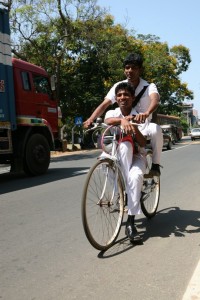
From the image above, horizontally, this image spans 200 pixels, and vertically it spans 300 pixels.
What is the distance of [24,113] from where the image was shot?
Answer: 34.6 feet

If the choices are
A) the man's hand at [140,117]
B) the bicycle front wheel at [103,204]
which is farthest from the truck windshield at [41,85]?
the man's hand at [140,117]

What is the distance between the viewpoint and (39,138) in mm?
11016

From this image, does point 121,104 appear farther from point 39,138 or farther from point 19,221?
point 39,138

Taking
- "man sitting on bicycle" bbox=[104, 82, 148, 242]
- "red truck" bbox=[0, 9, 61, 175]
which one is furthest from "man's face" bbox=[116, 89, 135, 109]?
"red truck" bbox=[0, 9, 61, 175]

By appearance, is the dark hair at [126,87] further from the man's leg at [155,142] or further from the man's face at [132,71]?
the man's leg at [155,142]

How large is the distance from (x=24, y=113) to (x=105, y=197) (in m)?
6.87

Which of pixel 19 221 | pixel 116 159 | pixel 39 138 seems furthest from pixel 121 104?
pixel 39 138

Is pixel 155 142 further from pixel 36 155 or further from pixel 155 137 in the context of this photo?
pixel 36 155

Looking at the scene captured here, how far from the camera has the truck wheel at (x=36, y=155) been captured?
10.6 meters

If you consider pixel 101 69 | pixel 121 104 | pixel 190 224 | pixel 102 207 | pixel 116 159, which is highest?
pixel 101 69

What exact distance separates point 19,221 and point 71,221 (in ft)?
2.31

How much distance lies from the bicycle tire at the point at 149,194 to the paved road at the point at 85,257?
5.2 inches

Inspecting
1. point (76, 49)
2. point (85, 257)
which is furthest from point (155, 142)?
point (76, 49)

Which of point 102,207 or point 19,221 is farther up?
point 102,207
